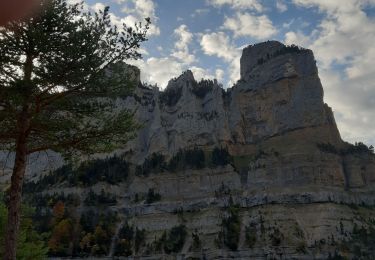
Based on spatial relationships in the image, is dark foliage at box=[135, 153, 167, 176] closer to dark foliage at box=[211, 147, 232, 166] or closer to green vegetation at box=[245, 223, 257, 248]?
dark foliage at box=[211, 147, 232, 166]

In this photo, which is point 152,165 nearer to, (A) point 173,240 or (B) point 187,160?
(B) point 187,160

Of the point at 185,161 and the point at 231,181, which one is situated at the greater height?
the point at 185,161

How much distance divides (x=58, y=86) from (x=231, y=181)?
10399cm

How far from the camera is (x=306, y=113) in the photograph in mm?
129125

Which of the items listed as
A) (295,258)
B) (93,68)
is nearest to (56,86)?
(93,68)

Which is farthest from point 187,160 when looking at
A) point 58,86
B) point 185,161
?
point 58,86

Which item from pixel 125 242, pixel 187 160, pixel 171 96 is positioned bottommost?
pixel 125 242

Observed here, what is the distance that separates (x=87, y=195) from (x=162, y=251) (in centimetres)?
3296

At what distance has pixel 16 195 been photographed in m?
19.0

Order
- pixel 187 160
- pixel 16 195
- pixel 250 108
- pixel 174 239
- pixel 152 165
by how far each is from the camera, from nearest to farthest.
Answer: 1. pixel 16 195
2. pixel 174 239
3. pixel 187 160
4. pixel 152 165
5. pixel 250 108

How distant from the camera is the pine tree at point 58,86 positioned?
19016 mm

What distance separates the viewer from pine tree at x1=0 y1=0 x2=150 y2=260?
749 inches

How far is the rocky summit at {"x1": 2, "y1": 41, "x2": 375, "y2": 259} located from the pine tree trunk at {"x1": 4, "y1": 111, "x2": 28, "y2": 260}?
76.8 metres

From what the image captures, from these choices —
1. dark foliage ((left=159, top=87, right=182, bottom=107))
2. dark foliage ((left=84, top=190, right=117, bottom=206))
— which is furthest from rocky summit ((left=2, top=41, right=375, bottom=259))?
dark foliage ((left=159, top=87, right=182, bottom=107))
